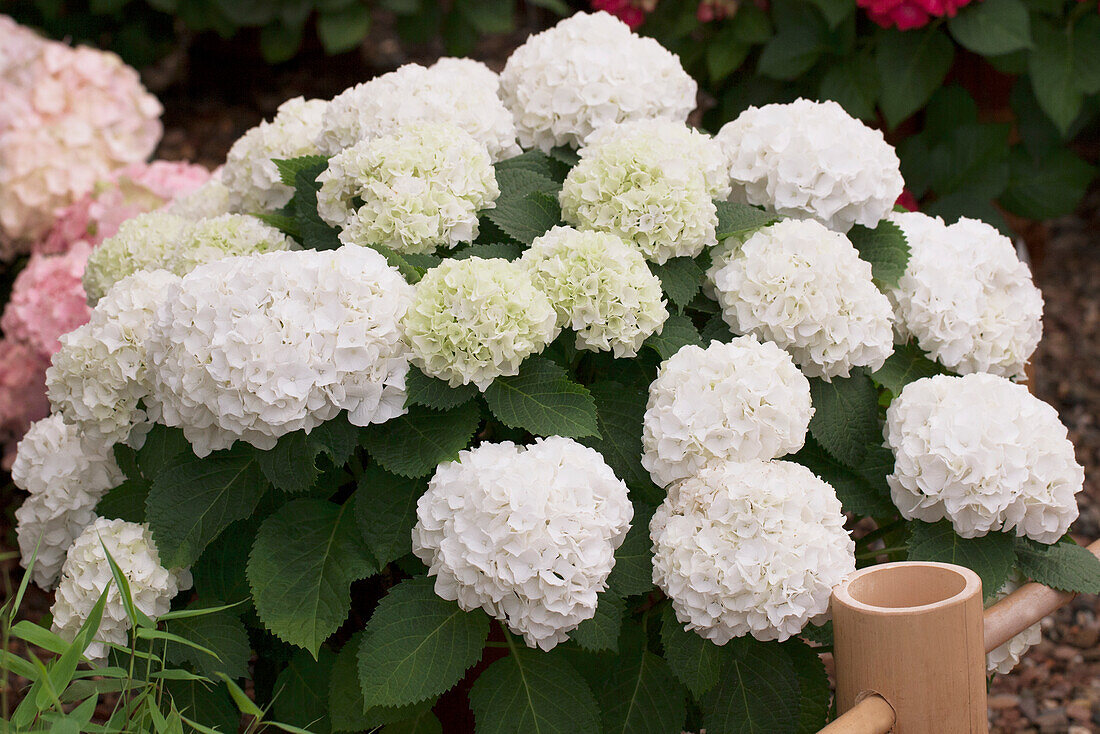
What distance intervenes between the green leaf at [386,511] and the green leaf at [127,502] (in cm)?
33

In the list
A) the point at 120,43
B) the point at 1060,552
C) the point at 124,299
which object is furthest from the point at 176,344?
the point at 120,43

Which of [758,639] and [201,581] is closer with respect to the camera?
[758,639]

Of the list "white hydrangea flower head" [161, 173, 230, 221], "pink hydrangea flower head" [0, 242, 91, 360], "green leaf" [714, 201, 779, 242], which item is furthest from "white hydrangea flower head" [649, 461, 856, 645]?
"pink hydrangea flower head" [0, 242, 91, 360]

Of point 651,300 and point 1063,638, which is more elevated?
point 651,300

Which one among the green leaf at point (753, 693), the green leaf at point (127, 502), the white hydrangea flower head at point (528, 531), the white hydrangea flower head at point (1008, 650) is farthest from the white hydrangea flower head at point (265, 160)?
the white hydrangea flower head at point (1008, 650)

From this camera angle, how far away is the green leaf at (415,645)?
4.05ft

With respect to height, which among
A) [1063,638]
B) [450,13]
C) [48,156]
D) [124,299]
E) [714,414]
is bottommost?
[1063,638]

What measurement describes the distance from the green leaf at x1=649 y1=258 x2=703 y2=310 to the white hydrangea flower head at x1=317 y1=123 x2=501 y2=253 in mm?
246

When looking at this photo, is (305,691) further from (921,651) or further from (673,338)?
(921,651)

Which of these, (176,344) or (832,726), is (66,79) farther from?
(832,726)

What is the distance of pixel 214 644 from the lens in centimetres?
136

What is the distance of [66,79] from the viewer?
2988 millimetres

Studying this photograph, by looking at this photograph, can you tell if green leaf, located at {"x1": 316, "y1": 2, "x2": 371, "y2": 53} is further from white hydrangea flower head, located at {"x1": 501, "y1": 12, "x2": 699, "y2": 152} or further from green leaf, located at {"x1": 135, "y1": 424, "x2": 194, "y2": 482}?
green leaf, located at {"x1": 135, "y1": 424, "x2": 194, "y2": 482}

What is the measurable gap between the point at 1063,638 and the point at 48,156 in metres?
2.70
